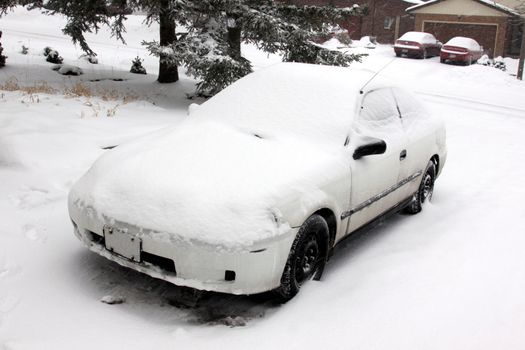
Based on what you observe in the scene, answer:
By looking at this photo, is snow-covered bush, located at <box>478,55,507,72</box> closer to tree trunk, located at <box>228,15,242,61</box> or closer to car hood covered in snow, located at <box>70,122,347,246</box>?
tree trunk, located at <box>228,15,242,61</box>

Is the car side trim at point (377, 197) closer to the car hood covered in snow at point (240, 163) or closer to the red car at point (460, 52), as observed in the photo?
the car hood covered in snow at point (240, 163)

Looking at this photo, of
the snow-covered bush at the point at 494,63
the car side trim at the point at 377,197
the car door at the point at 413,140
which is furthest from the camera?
the snow-covered bush at the point at 494,63

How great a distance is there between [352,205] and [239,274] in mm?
1333

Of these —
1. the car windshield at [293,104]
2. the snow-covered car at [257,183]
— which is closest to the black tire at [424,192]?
the snow-covered car at [257,183]

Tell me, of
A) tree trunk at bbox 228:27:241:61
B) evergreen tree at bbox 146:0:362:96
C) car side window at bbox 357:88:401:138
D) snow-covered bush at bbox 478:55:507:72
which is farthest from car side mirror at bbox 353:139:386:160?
snow-covered bush at bbox 478:55:507:72

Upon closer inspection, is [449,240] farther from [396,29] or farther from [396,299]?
[396,29]

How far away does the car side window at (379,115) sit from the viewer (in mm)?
4523

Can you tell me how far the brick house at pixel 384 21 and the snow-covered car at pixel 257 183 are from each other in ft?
113

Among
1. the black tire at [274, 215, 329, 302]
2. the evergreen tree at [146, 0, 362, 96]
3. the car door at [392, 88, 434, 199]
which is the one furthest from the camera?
the evergreen tree at [146, 0, 362, 96]

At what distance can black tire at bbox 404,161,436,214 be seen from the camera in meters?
5.55

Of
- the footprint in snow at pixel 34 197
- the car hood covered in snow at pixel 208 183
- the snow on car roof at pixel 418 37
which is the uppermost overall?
the snow on car roof at pixel 418 37

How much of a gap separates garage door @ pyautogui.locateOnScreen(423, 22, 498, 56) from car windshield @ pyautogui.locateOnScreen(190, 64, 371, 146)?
3174 cm

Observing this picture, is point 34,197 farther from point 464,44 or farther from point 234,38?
point 464,44

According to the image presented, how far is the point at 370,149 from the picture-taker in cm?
413
